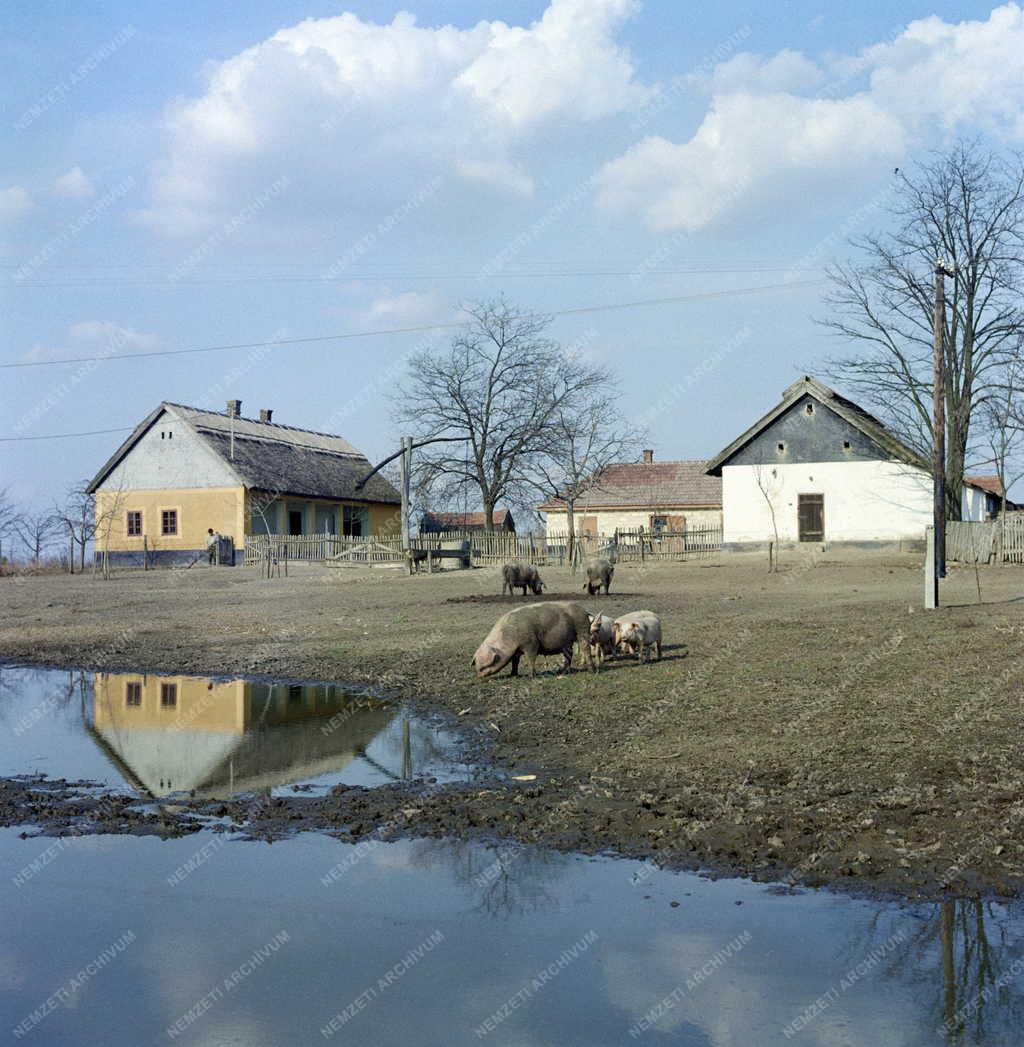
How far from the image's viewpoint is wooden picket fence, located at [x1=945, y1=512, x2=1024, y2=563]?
3378 cm

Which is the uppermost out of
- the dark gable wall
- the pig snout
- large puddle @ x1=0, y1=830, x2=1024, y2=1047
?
the dark gable wall

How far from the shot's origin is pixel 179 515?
2125 inches

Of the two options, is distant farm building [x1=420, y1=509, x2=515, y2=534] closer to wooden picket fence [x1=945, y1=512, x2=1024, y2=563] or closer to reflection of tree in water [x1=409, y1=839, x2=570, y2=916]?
wooden picket fence [x1=945, y1=512, x2=1024, y2=563]

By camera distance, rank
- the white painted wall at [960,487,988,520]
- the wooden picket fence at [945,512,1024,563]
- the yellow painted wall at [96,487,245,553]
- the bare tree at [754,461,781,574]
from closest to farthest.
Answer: the wooden picket fence at [945,512,1024,563]
the bare tree at [754,461,781,574]
the white painted wall at [960,487,988,520]
the yellow painted wall at [96,487,245,553]

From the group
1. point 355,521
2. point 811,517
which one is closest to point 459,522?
point 355,521

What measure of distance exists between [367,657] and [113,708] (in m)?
4.01

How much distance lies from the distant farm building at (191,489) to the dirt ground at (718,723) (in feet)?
93.9

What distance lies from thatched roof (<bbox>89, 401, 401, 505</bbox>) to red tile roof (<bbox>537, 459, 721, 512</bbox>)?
10.2 m

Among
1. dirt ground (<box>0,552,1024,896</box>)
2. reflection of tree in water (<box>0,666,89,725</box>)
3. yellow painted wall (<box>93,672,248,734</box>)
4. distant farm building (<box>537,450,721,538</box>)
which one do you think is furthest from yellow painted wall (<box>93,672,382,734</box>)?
distant farm building (<box>537,450,721,538</box>)

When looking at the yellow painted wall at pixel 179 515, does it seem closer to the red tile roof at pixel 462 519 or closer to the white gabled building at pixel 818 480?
the red tile roof at pixel 462 519

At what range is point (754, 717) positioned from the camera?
35.3 feet

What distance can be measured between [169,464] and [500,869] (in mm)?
50239

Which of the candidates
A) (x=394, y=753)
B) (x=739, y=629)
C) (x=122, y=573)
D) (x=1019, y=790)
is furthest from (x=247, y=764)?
(x=122, y=573)

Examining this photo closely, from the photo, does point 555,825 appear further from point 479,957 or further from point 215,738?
point 215,738
